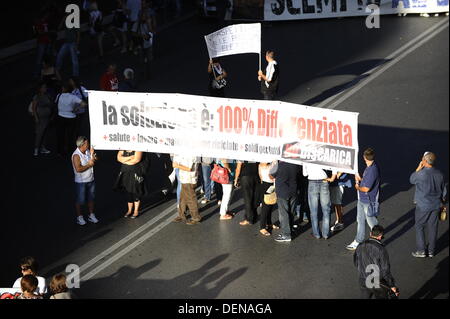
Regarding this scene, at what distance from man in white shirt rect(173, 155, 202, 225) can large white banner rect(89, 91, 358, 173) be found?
475 mm

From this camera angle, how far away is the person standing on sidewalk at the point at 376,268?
1162 centimetres

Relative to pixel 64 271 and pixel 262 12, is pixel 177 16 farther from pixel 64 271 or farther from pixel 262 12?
pixel 64 271

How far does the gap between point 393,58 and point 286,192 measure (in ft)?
34.8

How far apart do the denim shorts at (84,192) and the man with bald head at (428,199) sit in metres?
5.41

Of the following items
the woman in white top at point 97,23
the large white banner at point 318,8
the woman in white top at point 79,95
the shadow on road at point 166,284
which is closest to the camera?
the shadow on road at point 166,284

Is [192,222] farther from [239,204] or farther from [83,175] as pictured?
[83,175]

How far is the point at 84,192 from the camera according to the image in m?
15.0

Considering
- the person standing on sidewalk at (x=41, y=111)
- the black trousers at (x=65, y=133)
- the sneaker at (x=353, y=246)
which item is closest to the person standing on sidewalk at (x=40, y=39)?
the person standing on sidewalk at (x=41, y=111)

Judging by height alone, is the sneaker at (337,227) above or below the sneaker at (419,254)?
above

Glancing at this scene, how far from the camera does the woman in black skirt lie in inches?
586

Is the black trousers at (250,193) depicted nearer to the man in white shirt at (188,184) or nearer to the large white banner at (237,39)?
the man in white shirt at (188,184)

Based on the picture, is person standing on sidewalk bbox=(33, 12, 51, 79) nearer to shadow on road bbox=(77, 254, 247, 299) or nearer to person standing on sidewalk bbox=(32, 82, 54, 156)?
person standing on sidewalk bbox=(32, 82, 54, 156)

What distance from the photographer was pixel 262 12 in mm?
27906
